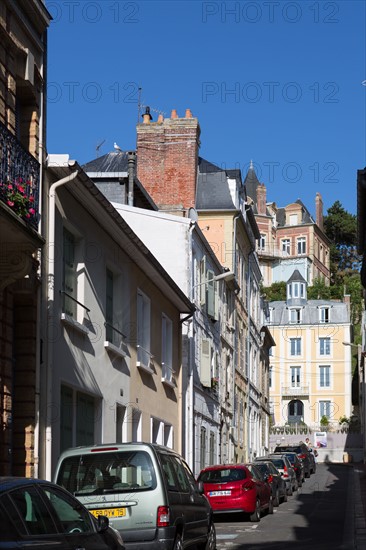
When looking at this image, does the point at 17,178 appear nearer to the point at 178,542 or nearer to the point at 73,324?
the point at 73,324

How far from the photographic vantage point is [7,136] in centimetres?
1341

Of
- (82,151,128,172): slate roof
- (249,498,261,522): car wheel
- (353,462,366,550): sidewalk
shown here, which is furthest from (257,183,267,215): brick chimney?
(249,498,261,522): car wheel

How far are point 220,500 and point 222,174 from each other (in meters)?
20.5


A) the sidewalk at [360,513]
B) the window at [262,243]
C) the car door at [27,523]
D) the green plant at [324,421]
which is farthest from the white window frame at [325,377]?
the car door at [27,523]

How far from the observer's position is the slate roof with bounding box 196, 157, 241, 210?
40.2 metres

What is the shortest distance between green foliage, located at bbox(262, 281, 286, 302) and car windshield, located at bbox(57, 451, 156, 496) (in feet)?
299

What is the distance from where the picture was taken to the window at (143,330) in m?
23.2

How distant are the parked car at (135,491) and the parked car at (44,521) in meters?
2.77

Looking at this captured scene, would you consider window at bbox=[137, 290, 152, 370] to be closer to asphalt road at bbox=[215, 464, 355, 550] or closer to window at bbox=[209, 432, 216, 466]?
asphalt road at bbox=[215, 464, 355, 550]

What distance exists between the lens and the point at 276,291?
349ft

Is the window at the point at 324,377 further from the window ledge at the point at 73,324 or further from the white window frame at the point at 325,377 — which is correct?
the window ledge at the point at 73,324

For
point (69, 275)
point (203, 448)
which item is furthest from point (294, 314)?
point (69, 275)

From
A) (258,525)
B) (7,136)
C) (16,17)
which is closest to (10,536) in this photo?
(7,136)

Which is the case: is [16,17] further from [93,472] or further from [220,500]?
[220,500]
